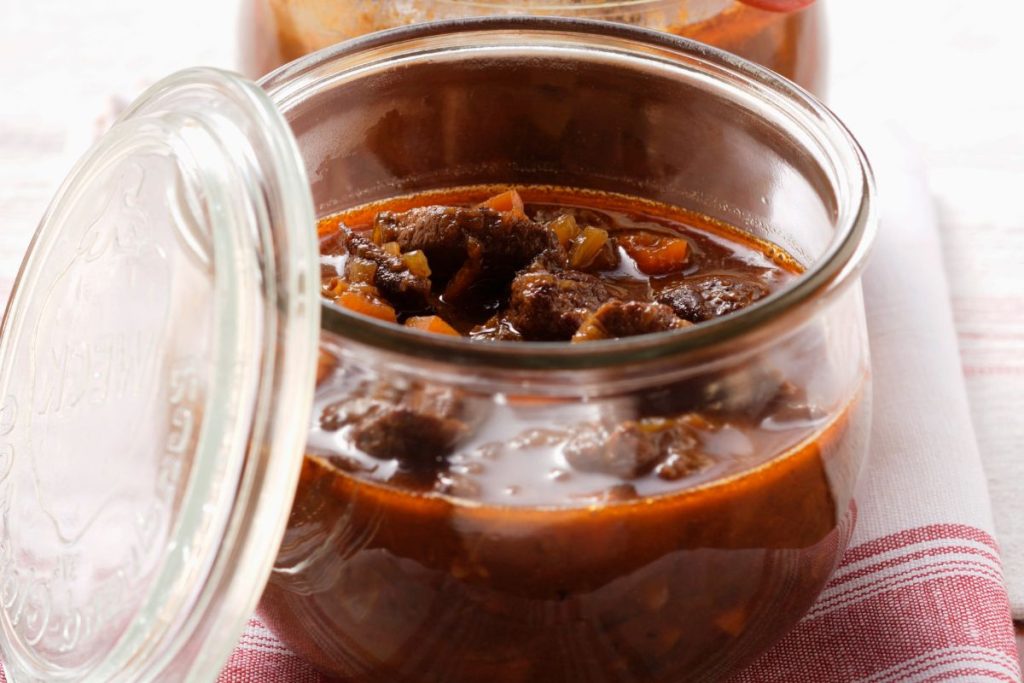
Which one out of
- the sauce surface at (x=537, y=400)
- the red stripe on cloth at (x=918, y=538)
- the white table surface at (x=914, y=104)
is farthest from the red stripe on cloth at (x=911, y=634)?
the sauce surface at (x=537, y=400)

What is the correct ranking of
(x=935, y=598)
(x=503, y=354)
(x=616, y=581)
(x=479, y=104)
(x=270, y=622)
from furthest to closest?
1. (x=479, y=104)
2. (x=935, y=598)
3. (x=270, y=622)
4. (x=616, y=581)
5. (x=503, y=354)

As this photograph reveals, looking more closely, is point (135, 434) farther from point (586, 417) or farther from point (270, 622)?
point (586, 417)

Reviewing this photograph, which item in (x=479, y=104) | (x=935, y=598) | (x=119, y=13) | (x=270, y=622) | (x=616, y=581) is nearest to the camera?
(x=616, y=581)

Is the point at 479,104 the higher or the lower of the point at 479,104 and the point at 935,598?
the higher

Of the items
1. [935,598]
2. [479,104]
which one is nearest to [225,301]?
[479,104]

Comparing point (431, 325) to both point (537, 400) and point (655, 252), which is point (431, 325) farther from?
point (655, 252)

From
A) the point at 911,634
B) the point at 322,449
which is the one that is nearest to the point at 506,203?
the point at 322,449

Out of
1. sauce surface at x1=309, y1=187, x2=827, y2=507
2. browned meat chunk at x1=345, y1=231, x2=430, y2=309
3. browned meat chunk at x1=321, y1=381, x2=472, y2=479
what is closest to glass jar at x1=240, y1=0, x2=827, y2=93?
sauce surface at x1=309, y1=187, x2=827, y2=507

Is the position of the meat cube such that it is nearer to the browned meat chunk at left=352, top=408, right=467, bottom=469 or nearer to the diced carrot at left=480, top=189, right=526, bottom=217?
the diced carrot at left=480, top=189, right=526, bottom=217
